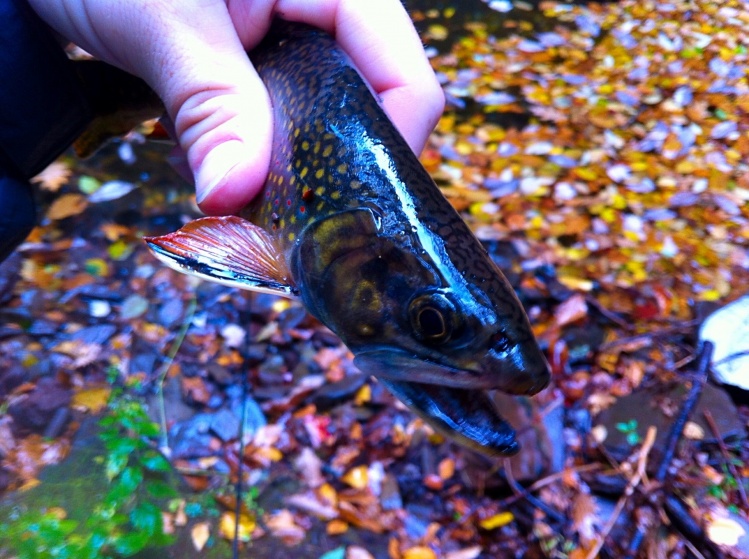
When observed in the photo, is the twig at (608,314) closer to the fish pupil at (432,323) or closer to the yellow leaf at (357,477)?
the yellow leaf at (357,477)

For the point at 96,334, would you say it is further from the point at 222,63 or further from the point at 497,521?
the point at 497,521

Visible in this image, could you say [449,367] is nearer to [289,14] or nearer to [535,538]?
[289,14]

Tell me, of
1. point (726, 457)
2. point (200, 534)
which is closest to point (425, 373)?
point (200, 534)

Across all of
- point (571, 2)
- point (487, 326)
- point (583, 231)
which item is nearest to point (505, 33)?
point (571, 2)

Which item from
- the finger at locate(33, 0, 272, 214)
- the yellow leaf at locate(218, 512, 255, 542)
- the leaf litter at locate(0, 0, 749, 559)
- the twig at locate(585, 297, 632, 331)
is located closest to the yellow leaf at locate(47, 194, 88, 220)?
the leaf litter at locate(0, 0, 749, 559)

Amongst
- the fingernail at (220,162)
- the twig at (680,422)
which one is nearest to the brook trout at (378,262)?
the fingernail at (220,162)

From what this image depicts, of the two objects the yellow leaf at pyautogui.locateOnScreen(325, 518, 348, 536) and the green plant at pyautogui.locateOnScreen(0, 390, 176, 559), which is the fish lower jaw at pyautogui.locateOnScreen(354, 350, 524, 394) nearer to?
the green plant at pyautogui.locateOnScreen(0, 390, 176, 559)

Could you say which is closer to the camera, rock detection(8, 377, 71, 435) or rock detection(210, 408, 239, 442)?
rock detection(8, 377, 71, 435)
